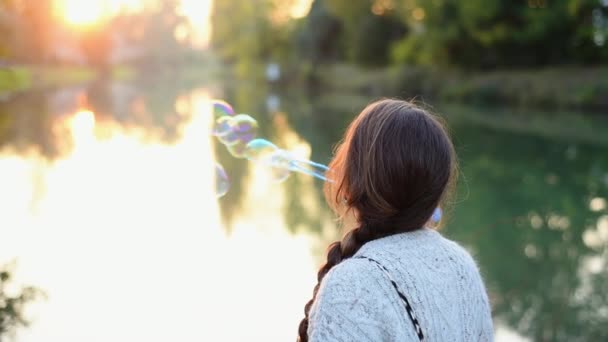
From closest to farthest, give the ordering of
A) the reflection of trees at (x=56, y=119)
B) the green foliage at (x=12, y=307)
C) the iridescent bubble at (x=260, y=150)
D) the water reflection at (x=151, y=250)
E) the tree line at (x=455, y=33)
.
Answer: the iridescent bubble at (x=260, y=150), the green foliage at (x=12, y=307), the water reflection at (x=151, y=250), the reflection of trees at (x=56, y=119), the tree line at (x=455, y=33)

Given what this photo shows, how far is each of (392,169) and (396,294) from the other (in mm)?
235

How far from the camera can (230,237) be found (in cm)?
601

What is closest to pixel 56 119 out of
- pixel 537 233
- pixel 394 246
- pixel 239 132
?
pixel 537 233

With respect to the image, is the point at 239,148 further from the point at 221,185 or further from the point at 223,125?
the point at 221,185

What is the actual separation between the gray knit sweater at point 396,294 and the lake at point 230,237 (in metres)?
0.46

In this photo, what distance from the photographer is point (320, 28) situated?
35.0 meters

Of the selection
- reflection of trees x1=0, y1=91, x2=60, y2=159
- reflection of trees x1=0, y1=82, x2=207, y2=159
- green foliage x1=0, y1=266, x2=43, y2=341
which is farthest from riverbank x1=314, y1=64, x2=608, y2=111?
green foliage x1=0, y1=266, x2=43, y2=341

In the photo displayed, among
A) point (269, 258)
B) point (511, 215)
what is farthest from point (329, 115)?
point (269, 258)

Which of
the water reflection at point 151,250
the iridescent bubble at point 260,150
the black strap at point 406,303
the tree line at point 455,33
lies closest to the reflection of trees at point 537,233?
the iridescent bubble at point 260,150

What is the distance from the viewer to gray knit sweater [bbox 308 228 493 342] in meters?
→ 1.27

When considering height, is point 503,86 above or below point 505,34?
below

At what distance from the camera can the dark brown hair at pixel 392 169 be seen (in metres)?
1.31

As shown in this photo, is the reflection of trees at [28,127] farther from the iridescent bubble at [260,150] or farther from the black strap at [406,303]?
the black strap at [406,303]

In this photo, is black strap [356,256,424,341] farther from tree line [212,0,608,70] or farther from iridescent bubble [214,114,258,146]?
tree line [212,0,608,70]
